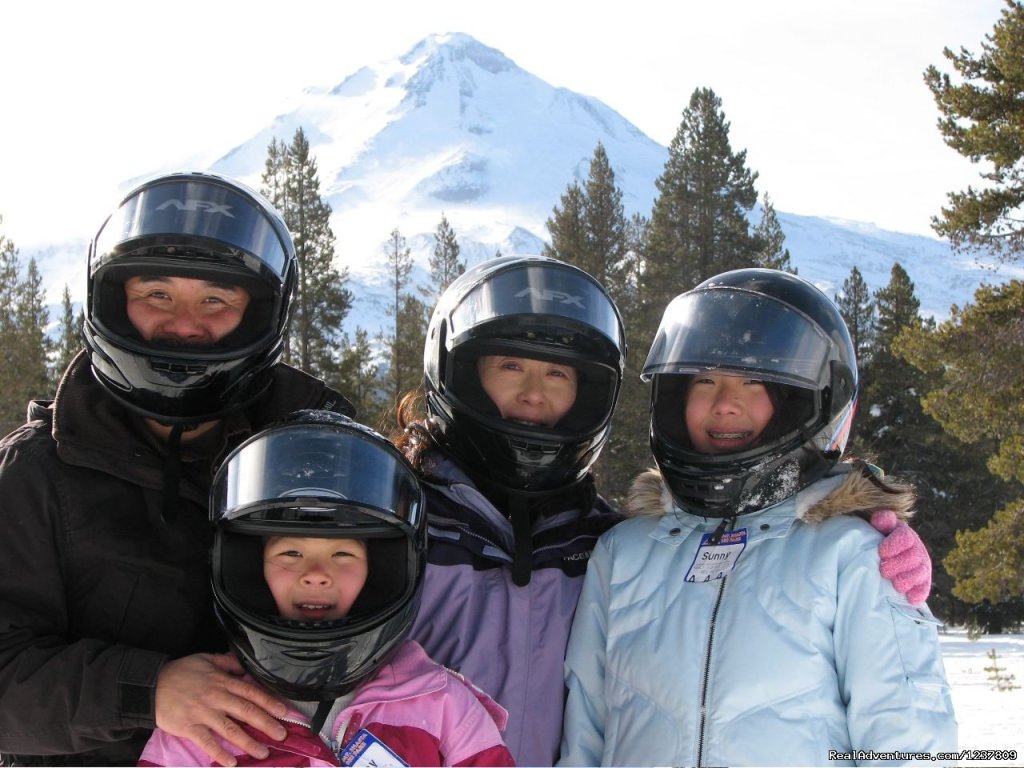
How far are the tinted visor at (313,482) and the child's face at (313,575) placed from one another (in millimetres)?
77

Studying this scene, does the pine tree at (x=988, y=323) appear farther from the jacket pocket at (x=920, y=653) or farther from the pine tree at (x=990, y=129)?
the jacket pocket at (x=920, y=653)

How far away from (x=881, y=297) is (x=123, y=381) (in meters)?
31.5

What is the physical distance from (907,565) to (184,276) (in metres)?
2.56

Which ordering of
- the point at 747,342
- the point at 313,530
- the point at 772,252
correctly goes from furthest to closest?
the point at 772,252
the point at 747,342
the point at 313,530

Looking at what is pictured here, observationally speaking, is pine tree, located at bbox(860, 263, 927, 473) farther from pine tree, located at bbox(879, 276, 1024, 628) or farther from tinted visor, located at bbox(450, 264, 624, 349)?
tinted visor, located at bbox(450, 264, 624, 349)

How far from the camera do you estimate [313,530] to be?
9.93 ft

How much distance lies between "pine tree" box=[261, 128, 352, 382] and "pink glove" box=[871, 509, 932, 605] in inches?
1066

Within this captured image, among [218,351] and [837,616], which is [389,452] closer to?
[218,351]

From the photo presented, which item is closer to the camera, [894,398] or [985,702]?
[985,702]

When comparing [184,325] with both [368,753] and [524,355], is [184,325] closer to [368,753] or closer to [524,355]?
[524,355]

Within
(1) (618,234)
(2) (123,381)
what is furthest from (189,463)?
(1) (618,234)

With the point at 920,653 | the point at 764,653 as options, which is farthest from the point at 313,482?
the point at 920,653

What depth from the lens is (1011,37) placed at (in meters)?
13.1

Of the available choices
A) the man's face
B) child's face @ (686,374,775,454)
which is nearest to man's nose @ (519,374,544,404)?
child's face @ (686,374,775,454)
